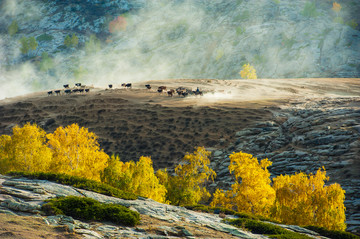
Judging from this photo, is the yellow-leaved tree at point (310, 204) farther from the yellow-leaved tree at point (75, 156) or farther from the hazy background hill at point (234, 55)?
the hazy background hill at point (234, 55)

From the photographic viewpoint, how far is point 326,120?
5225cm

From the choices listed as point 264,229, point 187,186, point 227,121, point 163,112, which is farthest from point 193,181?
point 163,112

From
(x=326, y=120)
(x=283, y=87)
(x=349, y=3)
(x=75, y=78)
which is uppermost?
(x=349, y=3)

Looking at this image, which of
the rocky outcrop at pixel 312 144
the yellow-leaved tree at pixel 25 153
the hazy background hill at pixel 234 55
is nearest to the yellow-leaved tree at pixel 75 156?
the yellow-leaved tree at pixel 25 153

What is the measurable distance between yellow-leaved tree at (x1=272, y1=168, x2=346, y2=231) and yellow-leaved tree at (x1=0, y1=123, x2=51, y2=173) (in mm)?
25228

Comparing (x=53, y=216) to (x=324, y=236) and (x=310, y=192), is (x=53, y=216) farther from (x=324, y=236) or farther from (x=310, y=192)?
(x=310, y=192)

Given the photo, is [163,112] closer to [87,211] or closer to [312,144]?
[312,144]

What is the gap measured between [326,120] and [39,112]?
197 ft

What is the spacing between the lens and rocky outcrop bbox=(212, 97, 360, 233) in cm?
3972

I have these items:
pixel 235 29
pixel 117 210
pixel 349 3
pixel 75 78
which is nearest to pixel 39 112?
pixel 117 210

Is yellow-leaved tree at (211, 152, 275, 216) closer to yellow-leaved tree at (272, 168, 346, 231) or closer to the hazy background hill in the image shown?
yellow-leaved tree at (272, 168, 346, 231)

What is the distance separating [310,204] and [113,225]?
1853cm

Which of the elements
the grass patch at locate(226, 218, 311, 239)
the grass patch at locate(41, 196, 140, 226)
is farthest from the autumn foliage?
the grass patch at locate(41, 196, 140, 226)

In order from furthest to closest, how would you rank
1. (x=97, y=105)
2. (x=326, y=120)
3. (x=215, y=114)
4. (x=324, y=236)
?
(x=97, y=105)
(x=215, y=114)
(x=326, y=120)
(x=324, y=236)
